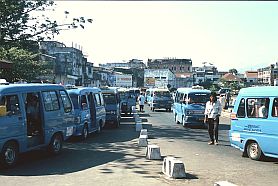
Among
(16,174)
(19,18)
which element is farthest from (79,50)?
(16,174)


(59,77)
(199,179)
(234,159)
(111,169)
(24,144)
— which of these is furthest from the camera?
(59,77)

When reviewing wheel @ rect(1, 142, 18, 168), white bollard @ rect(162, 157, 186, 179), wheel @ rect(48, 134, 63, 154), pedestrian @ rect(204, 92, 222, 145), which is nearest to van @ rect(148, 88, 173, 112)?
pedestrian @ rect(204, 92, 222, 145)

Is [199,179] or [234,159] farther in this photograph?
[234,159]

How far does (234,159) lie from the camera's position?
11594 millimetres

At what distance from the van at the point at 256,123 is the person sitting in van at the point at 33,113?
6.17m

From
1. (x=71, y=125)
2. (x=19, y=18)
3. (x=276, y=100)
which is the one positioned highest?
(x=19, y=18)

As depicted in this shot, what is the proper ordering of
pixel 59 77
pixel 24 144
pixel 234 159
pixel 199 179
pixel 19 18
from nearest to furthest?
pixel 199 179
pixel 24 144
pixel 234 159
pixel 19 18
pixel 59 77

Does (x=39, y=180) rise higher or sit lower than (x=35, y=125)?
lower

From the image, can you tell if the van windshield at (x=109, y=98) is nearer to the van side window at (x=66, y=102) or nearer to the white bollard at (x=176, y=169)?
the van side window at (x=66, y=102)

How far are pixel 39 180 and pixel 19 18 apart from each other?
62.5ft

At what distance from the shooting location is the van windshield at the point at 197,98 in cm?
2159

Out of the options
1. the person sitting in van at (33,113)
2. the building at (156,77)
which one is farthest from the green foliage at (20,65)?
the building at (156,77)

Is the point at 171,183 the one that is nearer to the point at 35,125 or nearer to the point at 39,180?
the point at 39,180

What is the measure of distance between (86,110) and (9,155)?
22.4 ft
